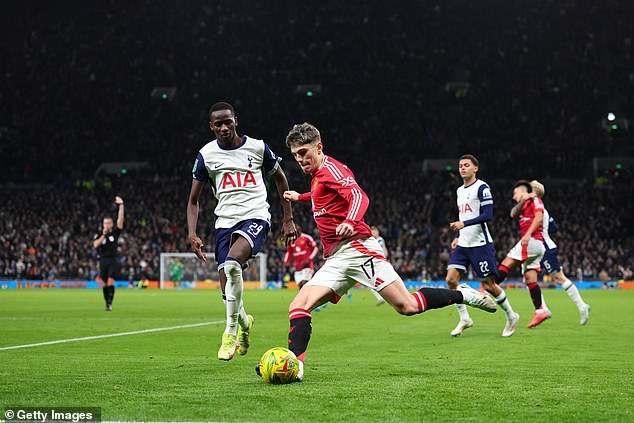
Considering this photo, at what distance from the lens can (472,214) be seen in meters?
12.1

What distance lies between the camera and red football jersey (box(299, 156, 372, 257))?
700 centimetres

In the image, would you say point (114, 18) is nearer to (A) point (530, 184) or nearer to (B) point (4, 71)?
(B) point (4, 71)

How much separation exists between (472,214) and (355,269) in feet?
17.7

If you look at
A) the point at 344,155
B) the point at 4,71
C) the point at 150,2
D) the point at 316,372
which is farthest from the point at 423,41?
the point at 316,372

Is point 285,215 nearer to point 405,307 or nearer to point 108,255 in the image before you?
point 405,307

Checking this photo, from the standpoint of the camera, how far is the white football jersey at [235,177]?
8633 millimetres

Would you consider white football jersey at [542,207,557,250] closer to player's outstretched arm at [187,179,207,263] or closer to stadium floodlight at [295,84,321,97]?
player's outstretched arm at [187,179,207,263]

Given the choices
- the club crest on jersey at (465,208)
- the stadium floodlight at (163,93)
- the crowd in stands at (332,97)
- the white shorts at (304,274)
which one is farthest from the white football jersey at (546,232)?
the stadium floodlight at (163,93)

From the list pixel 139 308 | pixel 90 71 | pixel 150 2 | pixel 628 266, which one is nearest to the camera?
pixel 139 308

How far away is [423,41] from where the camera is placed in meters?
50.5

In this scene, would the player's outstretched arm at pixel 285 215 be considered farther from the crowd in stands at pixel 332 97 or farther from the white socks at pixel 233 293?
the crowd in stands at pixel 332 97

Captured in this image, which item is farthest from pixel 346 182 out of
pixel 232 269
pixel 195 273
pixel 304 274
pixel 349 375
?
pixel 195 273

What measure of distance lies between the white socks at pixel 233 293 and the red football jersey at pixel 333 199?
4.49 feet

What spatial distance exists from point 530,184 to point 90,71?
140ft
